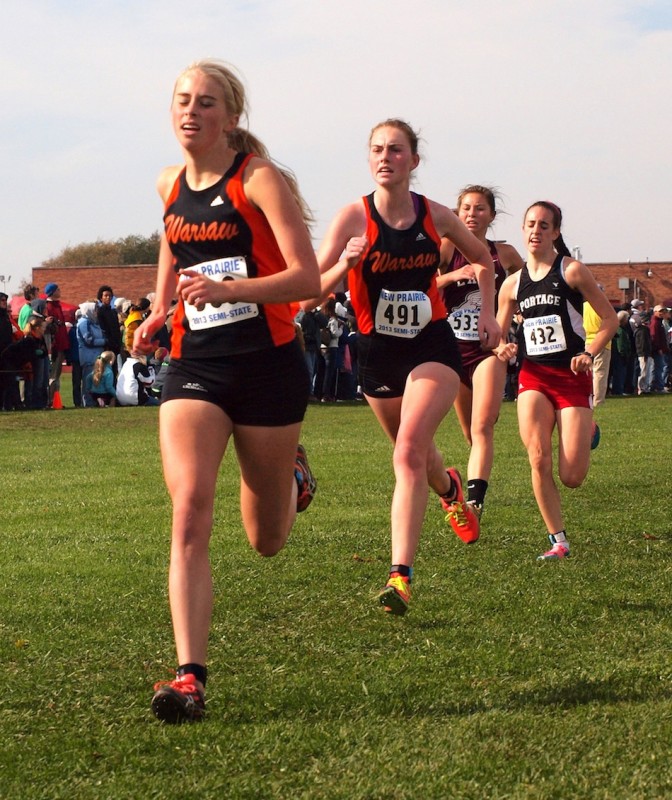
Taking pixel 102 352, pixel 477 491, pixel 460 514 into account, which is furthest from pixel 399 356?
pixel 102 352

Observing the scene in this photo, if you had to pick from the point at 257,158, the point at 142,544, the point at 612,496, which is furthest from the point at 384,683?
the point at 612,496

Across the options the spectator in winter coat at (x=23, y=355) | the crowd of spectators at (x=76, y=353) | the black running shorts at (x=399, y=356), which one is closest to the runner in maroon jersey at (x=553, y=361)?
the black running shorts at (x=399, y=356)

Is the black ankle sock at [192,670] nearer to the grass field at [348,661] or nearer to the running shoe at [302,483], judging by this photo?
the grass field at [348,661]

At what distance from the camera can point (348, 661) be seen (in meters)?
5.36

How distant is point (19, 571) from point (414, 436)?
2.58 metres

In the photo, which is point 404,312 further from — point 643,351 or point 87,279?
point 87,279

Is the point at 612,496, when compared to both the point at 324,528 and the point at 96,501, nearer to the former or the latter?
the point at 324,528

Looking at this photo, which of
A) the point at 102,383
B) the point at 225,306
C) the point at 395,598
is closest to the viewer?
the point at 225,306

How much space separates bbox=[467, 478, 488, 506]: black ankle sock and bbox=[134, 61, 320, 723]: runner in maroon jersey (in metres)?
3.96

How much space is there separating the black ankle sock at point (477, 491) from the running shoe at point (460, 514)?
37.1 inches

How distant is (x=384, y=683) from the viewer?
196 inches

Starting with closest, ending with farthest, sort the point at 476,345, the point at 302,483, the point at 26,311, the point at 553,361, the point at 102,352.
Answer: the point at 302,483
the point at 553,361
the point at 476,345
the point at 26,311
the point at 102,352

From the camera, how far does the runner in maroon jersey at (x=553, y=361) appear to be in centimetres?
812

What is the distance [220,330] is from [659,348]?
2576 centimetres
